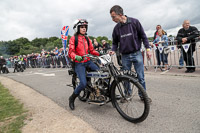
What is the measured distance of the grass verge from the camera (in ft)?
9.65

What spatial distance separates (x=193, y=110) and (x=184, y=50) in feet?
14.3

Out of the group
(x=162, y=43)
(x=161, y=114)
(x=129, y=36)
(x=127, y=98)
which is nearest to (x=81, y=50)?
(x=129, y=36)

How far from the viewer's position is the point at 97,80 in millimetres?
3297

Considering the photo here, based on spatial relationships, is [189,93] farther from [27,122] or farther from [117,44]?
[27,122]

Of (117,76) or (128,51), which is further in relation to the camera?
(128,51)

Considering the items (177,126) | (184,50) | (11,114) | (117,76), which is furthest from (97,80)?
(184,50)

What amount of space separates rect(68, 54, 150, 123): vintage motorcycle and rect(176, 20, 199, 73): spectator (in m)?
4.46

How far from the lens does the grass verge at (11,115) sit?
294 cm

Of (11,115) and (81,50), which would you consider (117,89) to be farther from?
(11,115)

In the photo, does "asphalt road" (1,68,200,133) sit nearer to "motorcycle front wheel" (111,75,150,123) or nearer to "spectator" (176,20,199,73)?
"motorcycle front wheel" (111,75,150,123)

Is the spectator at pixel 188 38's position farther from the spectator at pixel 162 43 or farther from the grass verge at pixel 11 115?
the grass verge at pixel 11 115

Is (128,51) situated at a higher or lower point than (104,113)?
higher

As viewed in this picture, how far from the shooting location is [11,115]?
3.61 meters

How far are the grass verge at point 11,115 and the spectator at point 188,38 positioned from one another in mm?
6215
